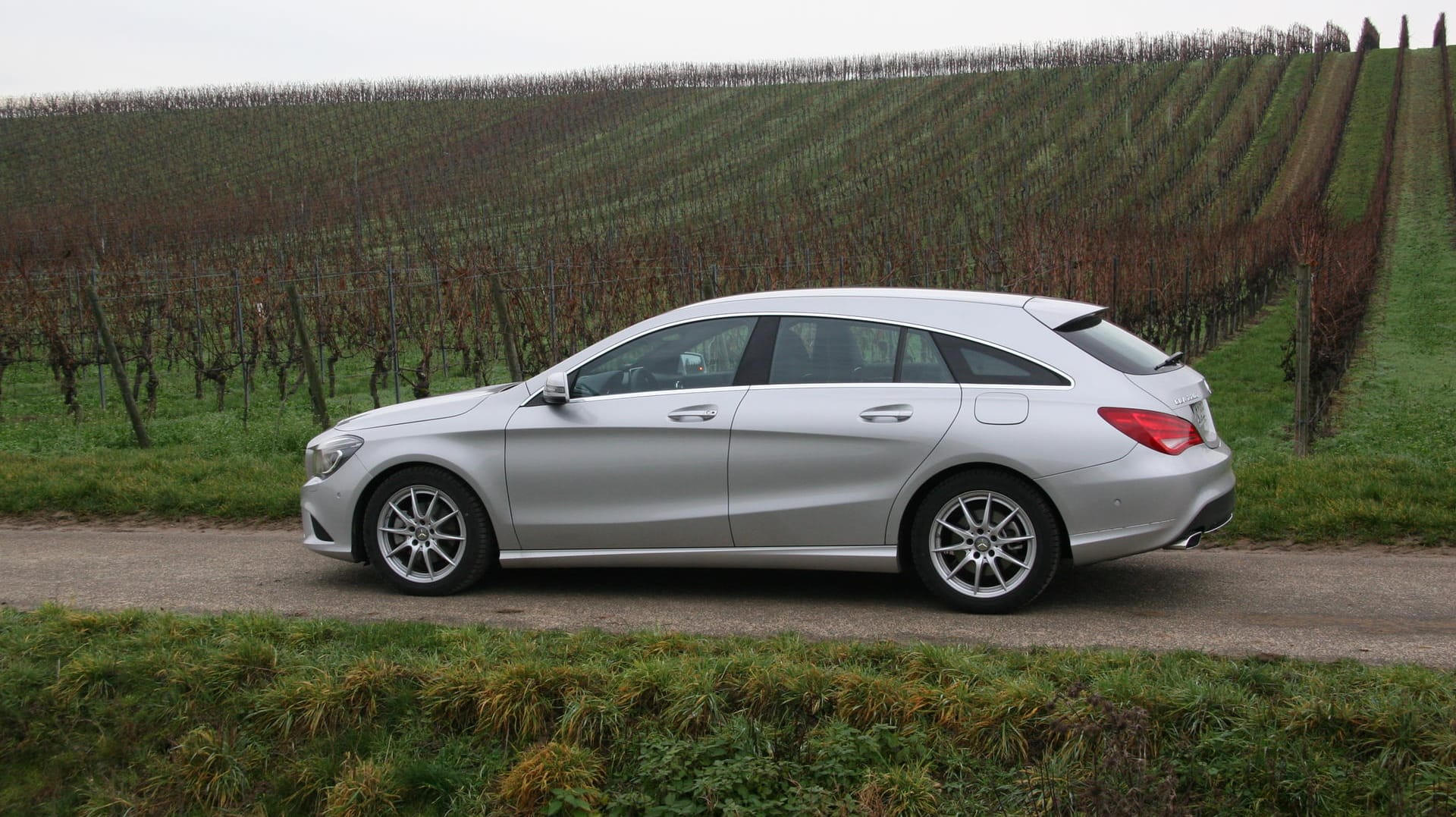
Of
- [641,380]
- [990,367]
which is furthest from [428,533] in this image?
[990,367]

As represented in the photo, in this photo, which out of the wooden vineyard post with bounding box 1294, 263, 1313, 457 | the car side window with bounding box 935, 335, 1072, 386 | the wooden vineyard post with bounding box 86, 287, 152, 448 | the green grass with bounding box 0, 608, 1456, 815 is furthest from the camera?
the wooden vineyard post with bounding box 86, 287, 152, 448

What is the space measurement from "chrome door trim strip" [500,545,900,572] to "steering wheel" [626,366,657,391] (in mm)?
803

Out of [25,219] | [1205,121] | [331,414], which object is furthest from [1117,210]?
[25,219]

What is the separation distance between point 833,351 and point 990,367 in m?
0.76

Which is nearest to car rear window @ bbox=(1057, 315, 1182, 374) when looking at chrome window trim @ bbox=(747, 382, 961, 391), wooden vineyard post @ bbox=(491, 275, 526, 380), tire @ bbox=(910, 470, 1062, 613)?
chrome window trim @ bbox=(747, 382, 961, 391)

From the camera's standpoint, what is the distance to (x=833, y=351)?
6.45 m

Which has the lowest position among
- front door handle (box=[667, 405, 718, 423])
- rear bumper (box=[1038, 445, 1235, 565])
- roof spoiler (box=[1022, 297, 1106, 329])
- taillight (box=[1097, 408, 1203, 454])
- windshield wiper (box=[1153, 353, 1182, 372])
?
rear bumper (box=[1038, 445, 1235, 565])

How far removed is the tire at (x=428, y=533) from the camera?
268 inches

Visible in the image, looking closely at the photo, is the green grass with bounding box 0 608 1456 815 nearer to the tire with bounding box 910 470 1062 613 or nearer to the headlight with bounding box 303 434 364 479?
the tire with bounding box 910 470 1062 613

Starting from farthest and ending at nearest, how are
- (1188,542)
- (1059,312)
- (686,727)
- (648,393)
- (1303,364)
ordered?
(1303,364), (648,393), (1059,312), (1188,542), (686,727)

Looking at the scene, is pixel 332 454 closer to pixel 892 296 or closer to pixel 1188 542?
pixel 892 296

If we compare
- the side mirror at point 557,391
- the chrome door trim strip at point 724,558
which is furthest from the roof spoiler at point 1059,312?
the side mirror at point 557,391

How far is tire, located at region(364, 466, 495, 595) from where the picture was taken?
22.4 feet

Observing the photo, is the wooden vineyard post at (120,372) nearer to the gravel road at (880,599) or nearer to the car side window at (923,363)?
the gravel road at (880,599)
